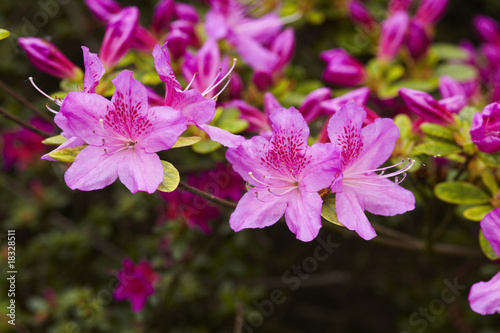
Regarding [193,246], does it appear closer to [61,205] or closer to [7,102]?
[61,205]

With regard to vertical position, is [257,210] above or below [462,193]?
above

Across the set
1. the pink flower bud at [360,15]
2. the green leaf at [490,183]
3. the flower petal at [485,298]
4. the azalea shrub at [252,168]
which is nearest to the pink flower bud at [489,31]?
the azalea shrub at [252,168]

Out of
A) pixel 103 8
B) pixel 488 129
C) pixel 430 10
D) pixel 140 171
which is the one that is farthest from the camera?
pixel 430 10

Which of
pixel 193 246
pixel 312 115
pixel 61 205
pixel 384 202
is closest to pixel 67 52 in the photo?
pixel 61 205

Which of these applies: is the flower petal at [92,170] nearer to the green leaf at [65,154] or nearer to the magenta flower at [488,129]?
the green leaf at [65,154]

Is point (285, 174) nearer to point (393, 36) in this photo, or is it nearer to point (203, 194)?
point (203, 194)

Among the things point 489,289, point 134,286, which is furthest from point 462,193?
point 134,286
